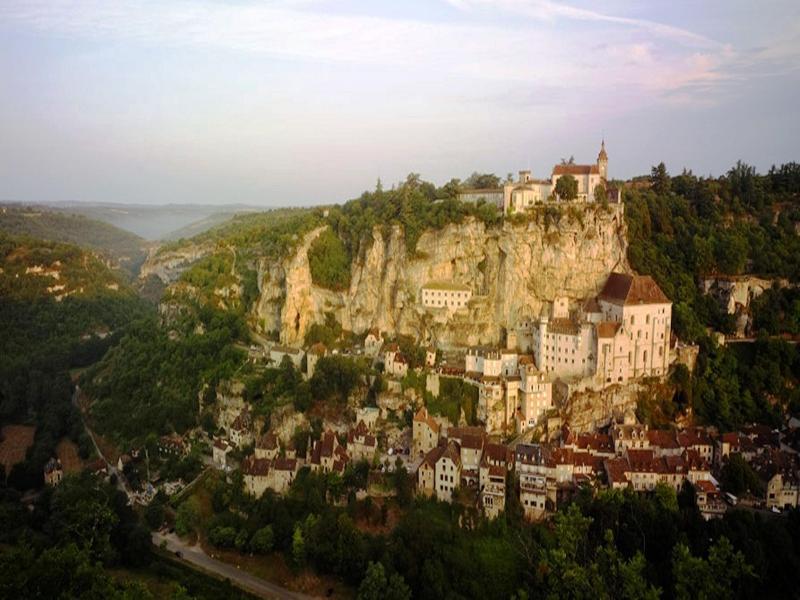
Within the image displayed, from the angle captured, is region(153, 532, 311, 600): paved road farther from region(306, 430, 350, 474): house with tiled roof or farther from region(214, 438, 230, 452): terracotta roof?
region(306, 430, 350, 474): house with tiled roof

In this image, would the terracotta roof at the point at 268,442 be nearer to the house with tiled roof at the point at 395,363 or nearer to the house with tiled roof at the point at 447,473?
the house with tiled roof at the point at 395,363

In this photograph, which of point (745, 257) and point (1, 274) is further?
point (1, 274)

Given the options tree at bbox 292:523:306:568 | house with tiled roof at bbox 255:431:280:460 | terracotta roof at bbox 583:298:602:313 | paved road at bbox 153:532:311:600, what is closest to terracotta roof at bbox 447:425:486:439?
tree at bbox 292:523:306:568

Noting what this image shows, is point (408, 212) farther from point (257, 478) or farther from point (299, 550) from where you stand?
point (299, 550)

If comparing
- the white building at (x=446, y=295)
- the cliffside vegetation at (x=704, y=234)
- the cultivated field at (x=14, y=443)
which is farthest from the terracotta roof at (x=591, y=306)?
the cultivated field at (x=14, y=443)

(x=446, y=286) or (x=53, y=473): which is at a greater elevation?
(x=446, y=286)

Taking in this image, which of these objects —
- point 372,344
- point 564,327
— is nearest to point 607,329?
point 564,327

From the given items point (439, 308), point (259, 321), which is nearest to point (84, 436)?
point (259, 321)

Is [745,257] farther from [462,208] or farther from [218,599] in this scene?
[218,599]

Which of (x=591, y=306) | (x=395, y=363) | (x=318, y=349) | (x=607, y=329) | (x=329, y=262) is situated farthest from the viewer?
(x=329, y=262)
